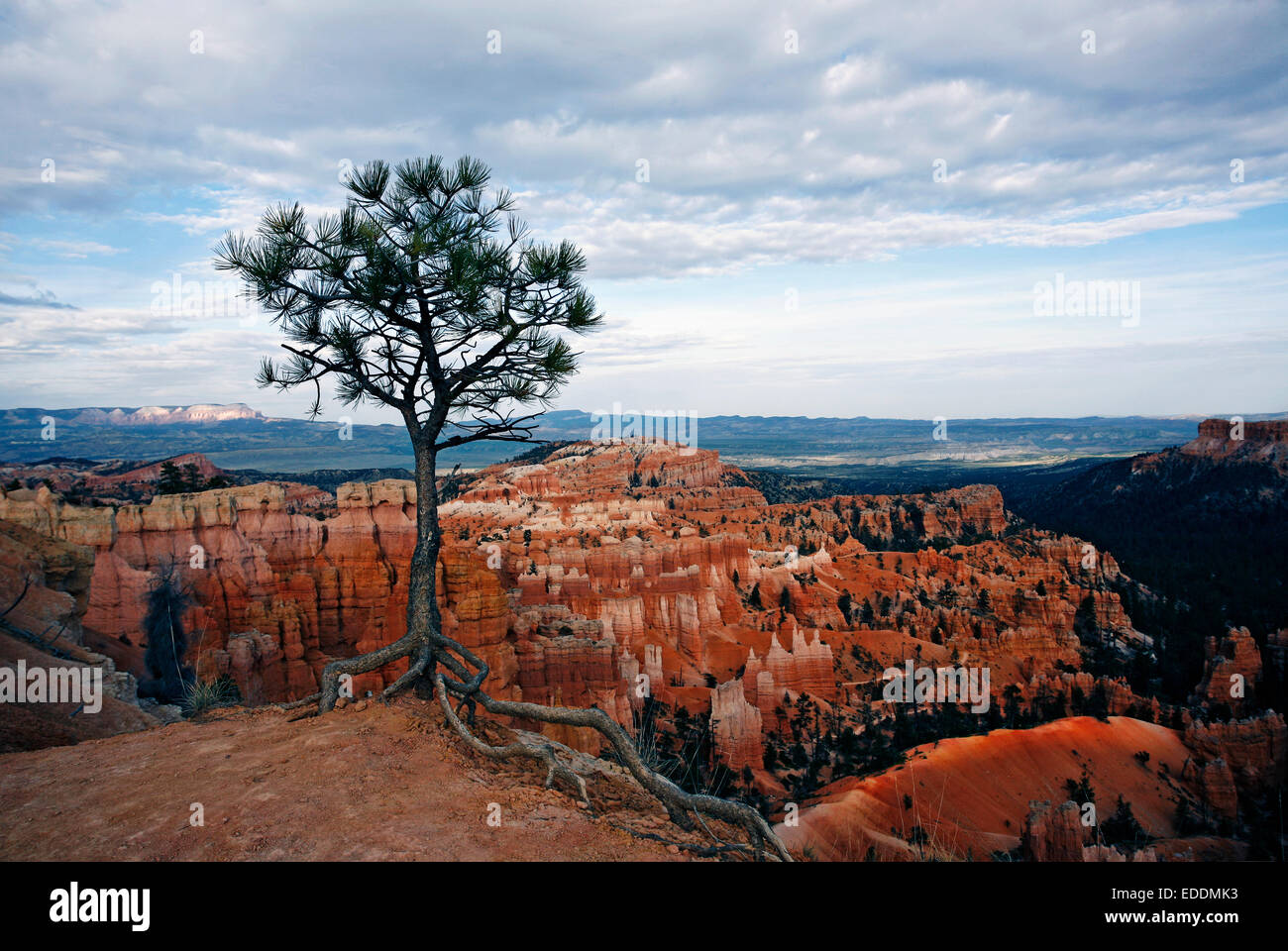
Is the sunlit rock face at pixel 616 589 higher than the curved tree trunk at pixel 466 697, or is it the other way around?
the curved tree trunk at pixel 466 697

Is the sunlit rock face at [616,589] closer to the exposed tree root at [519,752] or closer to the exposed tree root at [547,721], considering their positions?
the exposed tree root at [547,721]

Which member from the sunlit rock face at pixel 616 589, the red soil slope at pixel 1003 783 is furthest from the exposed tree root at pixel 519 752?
the red soil slope at pixel 1003 783

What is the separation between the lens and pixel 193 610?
22062mm

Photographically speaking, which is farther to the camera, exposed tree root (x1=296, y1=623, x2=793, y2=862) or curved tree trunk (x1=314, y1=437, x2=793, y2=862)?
curved tree trunk (x1=314, y1=437, x2=793, y2=862)

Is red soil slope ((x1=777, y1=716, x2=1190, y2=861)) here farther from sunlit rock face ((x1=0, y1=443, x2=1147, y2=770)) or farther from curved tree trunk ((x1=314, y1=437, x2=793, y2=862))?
curved tree trunk ((x1=314, y1=437, x2=793, y2=862))

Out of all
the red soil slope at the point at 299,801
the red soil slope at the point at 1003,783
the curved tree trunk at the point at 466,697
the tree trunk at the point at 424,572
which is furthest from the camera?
the red soil slope at the point at 1003,783

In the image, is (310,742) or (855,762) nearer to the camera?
(310,742)

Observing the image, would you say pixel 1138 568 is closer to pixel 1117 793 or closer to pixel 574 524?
pixel 1117 793

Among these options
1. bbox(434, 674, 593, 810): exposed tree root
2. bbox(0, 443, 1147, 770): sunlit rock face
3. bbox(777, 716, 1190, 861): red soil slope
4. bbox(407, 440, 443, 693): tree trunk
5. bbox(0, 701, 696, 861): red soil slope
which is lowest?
bbox(777, 716, 1190, 861): red soil slope

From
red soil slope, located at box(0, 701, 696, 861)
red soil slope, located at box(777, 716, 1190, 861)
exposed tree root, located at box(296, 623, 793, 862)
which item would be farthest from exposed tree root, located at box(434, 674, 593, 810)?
red soil slope, located at box(777, 716, 1190, 861)

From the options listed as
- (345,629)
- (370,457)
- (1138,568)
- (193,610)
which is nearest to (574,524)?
(345,629)

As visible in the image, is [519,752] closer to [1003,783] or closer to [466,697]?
[466,697]

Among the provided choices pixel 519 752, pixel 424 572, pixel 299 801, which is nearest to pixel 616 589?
pixel 424 572
